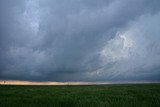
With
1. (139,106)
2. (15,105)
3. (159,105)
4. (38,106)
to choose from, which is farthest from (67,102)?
(159,105)

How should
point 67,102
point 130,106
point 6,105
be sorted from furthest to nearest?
point 67,102 → point 130,106 → point 6,105

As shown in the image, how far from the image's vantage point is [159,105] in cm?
2364

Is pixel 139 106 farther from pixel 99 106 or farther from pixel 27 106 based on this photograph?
pixel 27 106

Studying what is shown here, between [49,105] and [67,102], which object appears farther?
[67,102]

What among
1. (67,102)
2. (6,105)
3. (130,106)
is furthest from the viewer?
(67,102)

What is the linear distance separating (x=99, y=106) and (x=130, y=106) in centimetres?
350

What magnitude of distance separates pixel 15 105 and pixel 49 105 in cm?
354

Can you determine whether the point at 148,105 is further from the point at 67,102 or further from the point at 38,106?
the point at 38,106

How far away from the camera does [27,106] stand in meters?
22.0

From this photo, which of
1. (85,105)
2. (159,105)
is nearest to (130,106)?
(159,105)

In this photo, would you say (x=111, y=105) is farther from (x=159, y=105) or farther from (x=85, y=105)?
(x=159, y=105)

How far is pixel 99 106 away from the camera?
22.7 meters

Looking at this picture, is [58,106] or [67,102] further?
[67,102]

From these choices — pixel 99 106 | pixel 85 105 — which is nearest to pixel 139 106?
pixel 99 106
